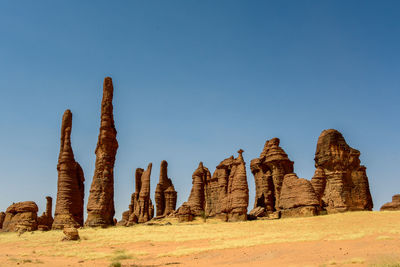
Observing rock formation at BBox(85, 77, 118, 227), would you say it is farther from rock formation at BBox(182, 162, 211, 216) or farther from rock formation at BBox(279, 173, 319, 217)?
rock formation at BBox(182, 162, 211, 216)

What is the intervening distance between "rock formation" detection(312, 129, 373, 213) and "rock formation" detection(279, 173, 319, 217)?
4.69m

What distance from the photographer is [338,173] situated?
36.2m

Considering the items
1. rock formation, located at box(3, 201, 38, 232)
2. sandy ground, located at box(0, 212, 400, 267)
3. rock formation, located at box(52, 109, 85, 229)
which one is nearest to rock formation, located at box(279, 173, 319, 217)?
sandy ground, located at box(0, 212, 400, 267)

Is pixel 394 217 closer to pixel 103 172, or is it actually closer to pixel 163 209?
pixel 103 172

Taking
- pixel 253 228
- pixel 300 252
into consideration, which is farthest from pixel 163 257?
pixel 253 228

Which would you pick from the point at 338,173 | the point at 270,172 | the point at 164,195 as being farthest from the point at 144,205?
the point at 338,173

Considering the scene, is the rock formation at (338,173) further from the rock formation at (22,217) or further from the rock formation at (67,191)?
the rock formation at (22,217)

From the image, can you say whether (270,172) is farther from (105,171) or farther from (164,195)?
(164,195)

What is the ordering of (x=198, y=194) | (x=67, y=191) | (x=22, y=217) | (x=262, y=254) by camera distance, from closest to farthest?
(x=262, y=254), (x=67, y=191), (x=22, y=217), (x=198, y=194)

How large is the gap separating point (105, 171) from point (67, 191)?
13.9 ft

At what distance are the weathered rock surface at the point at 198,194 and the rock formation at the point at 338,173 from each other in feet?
59.2

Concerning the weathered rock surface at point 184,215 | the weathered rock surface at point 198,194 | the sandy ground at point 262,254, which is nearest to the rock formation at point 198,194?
the weathered rock surface at point 198,194

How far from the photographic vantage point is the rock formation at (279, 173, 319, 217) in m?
29.2

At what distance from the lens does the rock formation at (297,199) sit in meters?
29.2
